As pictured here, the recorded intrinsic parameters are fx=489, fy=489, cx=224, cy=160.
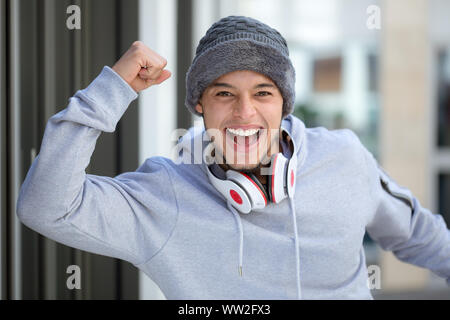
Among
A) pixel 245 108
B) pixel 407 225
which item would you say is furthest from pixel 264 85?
pixel 407 225

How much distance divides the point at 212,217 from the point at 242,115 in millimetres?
247

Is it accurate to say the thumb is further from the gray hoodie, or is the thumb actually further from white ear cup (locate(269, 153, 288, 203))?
white ear cup (locate(269, 153, 288, 203))

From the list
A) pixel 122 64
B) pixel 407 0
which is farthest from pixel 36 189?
pixel 407 0

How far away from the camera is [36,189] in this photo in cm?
94

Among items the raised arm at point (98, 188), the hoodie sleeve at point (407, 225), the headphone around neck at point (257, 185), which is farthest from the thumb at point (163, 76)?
the hoodie sleeve at point (407, 225)

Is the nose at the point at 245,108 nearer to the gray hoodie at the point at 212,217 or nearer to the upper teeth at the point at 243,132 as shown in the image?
the upper teeth at the point at 243,132

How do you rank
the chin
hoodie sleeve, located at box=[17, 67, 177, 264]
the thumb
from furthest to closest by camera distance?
the chin < the thumb < hoodie sleeve, located at box=[17, 67, 177, 264]

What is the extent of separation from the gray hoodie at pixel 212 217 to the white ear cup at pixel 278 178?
5 cm

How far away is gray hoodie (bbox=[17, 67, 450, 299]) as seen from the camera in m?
0.95

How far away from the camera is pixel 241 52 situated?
3.54 ft

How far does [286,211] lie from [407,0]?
349 centimetres

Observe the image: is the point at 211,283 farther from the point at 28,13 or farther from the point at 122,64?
the point at 28,13

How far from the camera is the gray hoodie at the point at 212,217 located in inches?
37.5

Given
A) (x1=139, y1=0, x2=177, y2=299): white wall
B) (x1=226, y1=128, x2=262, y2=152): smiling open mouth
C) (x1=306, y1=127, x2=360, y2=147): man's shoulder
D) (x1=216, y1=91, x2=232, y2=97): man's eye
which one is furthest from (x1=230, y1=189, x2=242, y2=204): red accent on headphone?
(x1=139, y1=0, x2=177, y2=299): white wall
